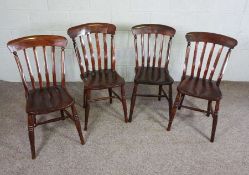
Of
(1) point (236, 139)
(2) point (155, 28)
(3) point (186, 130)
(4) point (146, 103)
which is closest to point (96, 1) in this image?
(2) point (155, 28)

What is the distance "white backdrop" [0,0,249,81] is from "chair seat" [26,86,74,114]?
89cm

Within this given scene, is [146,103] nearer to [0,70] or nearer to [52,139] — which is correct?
[52,139]

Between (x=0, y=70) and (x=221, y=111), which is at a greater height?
(x=0, y=70)

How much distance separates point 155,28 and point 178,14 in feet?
1.48

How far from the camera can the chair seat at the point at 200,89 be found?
213 centimetres

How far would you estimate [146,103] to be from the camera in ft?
9.12

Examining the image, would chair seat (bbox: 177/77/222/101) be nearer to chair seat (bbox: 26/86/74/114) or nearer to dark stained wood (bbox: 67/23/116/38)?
dark stained wood (bbox: 67/23/116/38)

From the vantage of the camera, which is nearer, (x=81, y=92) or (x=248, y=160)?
(x=248, y=160)

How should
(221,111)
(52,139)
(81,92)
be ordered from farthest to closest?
(81,92) < (221,111) < (52,139)

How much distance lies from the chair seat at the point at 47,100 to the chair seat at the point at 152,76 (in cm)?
67

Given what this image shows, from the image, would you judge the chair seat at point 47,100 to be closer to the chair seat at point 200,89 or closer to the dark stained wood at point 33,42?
the dark stained wood at point 33,42

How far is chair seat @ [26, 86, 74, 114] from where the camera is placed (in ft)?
6.29

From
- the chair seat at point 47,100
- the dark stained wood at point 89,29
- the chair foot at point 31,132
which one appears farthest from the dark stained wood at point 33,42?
the chair foot at point 31,132

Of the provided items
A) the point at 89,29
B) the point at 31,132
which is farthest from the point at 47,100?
the point at 89,29
